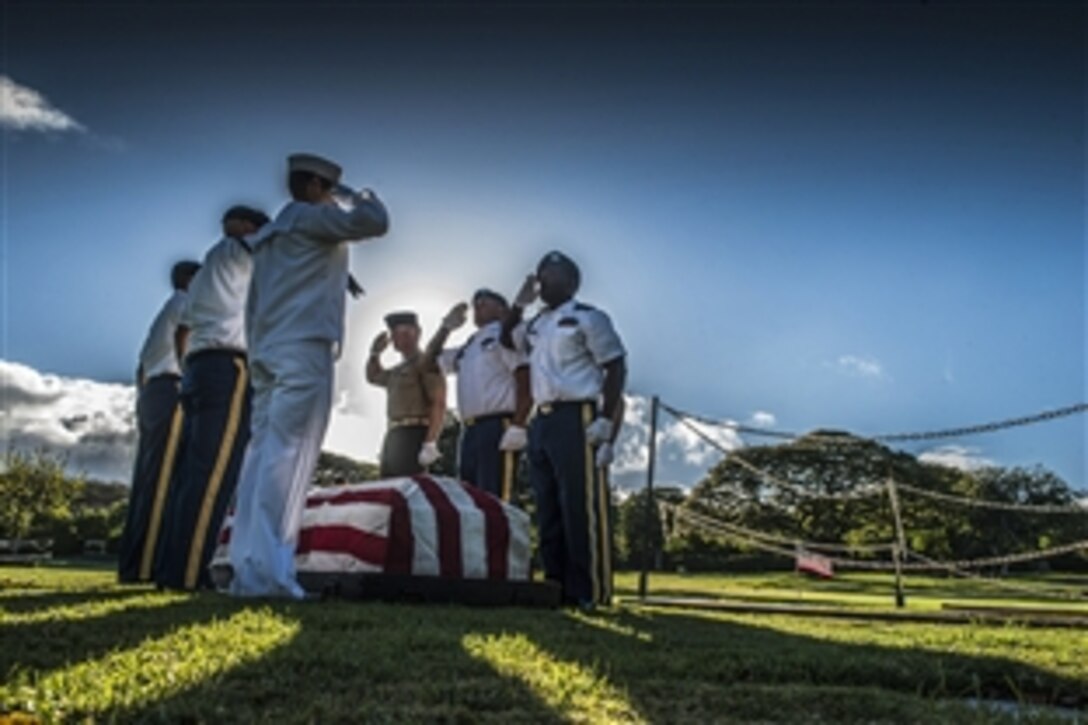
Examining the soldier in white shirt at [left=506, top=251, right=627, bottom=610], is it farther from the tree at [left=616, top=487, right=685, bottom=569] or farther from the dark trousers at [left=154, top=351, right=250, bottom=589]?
the tree at [left=616, top=487, right=685, bottom=569]

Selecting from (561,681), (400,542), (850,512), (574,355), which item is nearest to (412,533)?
(400,542)

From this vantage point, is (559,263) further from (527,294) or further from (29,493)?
(29,493)

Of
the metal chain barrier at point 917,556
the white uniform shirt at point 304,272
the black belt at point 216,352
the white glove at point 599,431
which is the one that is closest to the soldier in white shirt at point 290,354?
the white uniform shirt at point 304,272

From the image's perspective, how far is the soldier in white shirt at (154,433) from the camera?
265 inches

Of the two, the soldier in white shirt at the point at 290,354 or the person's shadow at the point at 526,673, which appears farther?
the soldier in white shirt at the point at 290,354

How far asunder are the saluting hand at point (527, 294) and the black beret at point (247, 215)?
6.54 feet

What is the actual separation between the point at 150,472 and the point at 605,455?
3540 mm

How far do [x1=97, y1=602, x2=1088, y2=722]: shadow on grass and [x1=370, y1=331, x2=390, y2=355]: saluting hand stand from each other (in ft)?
14.7

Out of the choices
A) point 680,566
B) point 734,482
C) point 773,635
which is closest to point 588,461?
point 773,635

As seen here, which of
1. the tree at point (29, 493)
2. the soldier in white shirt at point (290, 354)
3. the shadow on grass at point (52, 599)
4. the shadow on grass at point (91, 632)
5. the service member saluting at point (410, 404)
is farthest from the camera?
the tree at point (29, 493)

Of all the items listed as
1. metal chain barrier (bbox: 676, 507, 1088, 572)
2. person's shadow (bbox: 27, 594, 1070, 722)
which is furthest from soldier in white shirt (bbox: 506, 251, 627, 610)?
metal chain barrier (bbox: 676, 507, 1088, 572)

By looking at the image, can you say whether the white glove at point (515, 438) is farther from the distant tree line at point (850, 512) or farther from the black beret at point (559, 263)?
the distant tree line at point (850, 512)

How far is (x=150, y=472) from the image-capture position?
686 centimetres

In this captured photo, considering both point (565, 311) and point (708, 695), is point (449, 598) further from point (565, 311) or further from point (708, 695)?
point (708, 695)
